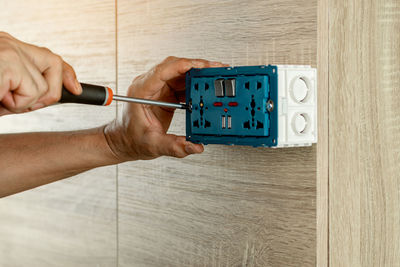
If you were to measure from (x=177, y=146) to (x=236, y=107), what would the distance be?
0.44ft

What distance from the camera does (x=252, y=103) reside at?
2.22 feet

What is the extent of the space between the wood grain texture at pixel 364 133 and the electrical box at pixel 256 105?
0.06m

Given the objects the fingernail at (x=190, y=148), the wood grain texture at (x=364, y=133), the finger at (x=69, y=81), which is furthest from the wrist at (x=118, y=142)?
the wood grain texture at (x=364, y=133)

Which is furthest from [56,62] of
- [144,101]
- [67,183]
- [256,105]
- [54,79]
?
[67,183]

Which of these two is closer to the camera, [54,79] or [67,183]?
[54,79]

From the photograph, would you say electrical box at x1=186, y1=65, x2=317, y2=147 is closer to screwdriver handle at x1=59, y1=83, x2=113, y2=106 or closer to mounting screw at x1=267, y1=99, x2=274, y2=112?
mounting screw at x1=267, y1=99, x2=274, y2=112

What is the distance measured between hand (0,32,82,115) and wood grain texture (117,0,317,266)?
31 centimetres

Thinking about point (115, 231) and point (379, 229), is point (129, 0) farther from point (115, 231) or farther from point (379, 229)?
point (379, 229)

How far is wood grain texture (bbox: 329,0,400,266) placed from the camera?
2.36ft

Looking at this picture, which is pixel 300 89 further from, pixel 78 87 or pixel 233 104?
pixel 78 87

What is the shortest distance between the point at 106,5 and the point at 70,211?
0.45 meters

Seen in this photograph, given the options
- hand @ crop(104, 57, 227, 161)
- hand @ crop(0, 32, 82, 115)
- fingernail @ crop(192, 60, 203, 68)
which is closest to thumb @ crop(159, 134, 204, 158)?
hand @ crop(104, 57, 227, 161)

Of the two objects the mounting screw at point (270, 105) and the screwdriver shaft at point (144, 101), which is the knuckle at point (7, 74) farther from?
the mounting screw at point (270, 105)

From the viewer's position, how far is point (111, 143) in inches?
34.7
